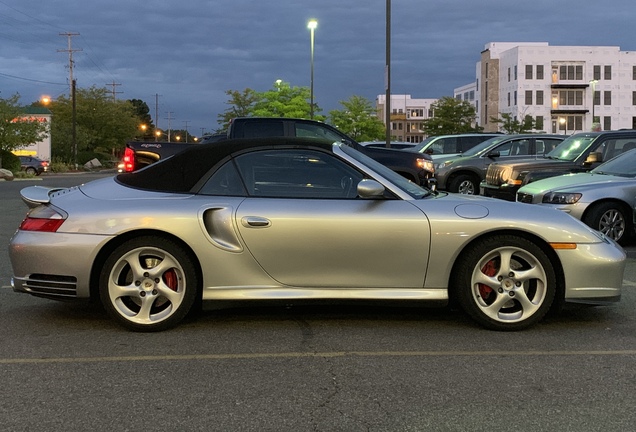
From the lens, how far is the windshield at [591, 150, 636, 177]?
449 inches

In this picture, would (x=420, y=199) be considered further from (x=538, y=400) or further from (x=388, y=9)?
(x=388, y=9)

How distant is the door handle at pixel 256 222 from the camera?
561 centimetres

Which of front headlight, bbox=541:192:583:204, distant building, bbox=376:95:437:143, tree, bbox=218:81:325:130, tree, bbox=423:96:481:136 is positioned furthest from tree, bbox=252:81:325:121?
distant building, bbox=376:95:437:143

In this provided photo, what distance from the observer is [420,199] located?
585 centimetres

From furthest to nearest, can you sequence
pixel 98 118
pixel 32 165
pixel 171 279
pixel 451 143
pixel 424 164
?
pixel 98 118, pixel 32 165, pixel 451 143, pixel 424 164, pixel 171 279

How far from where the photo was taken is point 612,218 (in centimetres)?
1071

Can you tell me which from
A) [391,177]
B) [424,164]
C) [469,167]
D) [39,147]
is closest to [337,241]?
[391,177]

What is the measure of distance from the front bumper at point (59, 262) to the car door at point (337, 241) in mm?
1094

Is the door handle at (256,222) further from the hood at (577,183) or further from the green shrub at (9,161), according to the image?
the green shrub at (9,161)

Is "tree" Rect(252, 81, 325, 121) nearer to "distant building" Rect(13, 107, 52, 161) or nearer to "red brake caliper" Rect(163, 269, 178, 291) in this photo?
"distant building" Rect(13, 107, 52, 161)

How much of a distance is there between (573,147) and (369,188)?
10.6 metres

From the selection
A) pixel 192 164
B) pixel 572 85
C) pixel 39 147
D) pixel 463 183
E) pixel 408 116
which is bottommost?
pixel 463 183

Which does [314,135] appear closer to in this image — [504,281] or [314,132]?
[314,132]

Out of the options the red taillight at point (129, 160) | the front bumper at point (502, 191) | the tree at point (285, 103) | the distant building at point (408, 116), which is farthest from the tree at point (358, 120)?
the distant building at point (408, 116)
